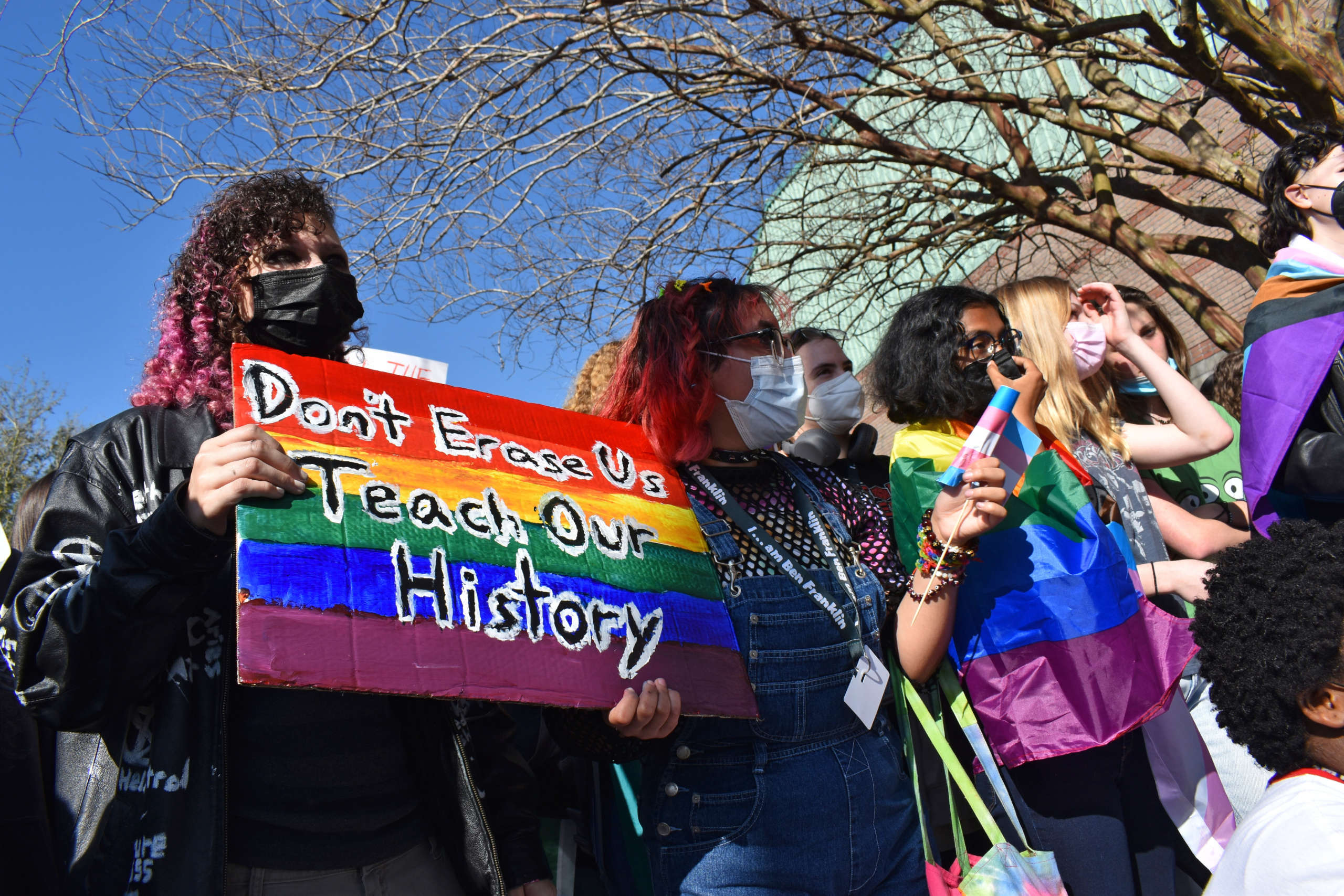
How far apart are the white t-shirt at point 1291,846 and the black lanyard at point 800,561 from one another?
82 centimetres

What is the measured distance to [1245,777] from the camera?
2756 millimetres

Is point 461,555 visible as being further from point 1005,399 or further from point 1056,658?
point 1056,658

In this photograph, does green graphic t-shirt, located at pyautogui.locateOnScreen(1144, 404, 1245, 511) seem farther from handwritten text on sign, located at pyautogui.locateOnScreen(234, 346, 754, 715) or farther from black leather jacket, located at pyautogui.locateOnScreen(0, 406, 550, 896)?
black leather jacket, located at pyautogui.locateOnScreen(0, 406, 550, 896)

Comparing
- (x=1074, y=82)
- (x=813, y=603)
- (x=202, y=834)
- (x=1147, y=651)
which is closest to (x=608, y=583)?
(x=813, y=603)

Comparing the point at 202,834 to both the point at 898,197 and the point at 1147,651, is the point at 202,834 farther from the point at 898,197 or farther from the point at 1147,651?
the point at 898,197

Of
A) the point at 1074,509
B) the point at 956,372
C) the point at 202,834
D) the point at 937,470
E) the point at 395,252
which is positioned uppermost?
the point at 395,252

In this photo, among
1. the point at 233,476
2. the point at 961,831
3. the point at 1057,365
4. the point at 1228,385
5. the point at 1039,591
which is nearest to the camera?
the point at 233,476

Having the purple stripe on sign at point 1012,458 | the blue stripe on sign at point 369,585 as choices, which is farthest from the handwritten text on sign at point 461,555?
the purple stripe on sign at point 1012,458

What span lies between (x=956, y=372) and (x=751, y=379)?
1.95 feet

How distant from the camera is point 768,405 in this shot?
98.4 inches

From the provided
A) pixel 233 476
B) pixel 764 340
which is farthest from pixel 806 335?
pixel 233 476

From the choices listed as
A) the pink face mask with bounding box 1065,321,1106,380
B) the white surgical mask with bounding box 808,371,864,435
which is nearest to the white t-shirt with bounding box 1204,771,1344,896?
the pink face mask with bounding box 1065,321,1106,380

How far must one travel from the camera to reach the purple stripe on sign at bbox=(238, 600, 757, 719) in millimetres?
1555

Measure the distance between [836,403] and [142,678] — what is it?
9.40 feet
